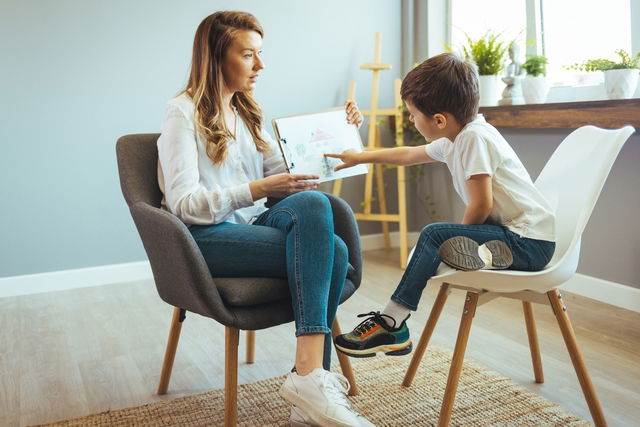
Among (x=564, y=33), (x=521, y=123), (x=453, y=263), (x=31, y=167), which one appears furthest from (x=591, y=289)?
(x=31, y=167)

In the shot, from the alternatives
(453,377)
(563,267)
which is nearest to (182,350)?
(453,377)

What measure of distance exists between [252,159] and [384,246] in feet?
6.99

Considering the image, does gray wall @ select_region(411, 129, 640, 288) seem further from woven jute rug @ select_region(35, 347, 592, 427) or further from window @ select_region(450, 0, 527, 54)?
woven jute rug @ select_region(35, 347, 592, 427)

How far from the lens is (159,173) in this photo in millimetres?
1846

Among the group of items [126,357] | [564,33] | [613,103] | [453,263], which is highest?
[564,33]

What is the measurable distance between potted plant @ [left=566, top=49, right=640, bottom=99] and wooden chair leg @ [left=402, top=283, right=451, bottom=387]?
4.25 ft

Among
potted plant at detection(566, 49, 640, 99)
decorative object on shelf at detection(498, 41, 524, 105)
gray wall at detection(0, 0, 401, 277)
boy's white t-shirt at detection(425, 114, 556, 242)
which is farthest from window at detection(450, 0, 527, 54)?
boy's white t-shirt at detection(425, 114, 556, 242)

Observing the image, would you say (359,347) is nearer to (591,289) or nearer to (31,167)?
(591,289)

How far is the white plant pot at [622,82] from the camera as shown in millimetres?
2561

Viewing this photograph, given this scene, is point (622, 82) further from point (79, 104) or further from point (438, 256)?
point (79, 104)

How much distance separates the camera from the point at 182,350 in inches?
92.5

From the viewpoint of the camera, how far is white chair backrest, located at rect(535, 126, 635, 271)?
1515mm

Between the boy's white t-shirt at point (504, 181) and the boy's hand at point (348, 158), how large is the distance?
346mm

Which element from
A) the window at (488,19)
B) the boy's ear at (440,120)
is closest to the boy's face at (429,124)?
the boy's ear at (440,120)
